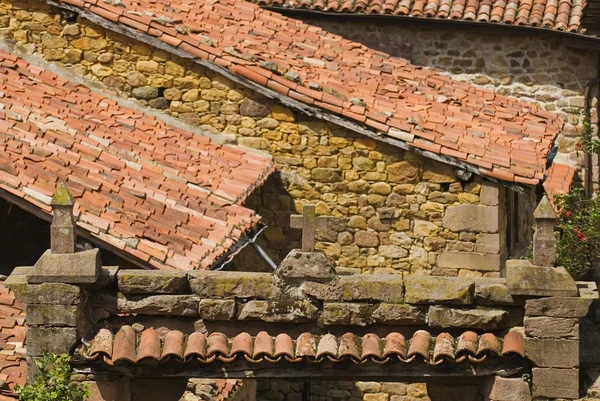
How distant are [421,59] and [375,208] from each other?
6.59 meters

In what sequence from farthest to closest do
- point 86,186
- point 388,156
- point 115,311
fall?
point 388,156 < point 86,186 < point 115,311

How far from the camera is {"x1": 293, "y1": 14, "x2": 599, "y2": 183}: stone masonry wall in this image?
2128cm

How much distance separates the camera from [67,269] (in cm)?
952

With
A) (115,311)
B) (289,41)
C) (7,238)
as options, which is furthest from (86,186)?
(289,41)

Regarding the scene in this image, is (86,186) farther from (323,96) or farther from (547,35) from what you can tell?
(547,35)

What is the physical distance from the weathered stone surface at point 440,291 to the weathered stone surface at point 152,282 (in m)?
1.51

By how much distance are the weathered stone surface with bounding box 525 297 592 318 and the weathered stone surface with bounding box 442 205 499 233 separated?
5.18 m

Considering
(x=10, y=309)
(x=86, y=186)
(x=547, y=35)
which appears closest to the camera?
(x=10, y=309)

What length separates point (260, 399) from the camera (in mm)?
15055

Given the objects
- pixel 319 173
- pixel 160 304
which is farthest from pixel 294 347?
pixel 319 173

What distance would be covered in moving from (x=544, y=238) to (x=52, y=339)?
3.27 m

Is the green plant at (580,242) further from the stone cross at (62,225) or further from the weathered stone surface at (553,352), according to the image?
the stone cross at (62,225)

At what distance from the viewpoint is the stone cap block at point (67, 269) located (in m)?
9.49

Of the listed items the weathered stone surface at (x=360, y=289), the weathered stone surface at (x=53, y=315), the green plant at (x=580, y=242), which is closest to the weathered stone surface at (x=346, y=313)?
the weathered stone surface at (x=360, y=289)
